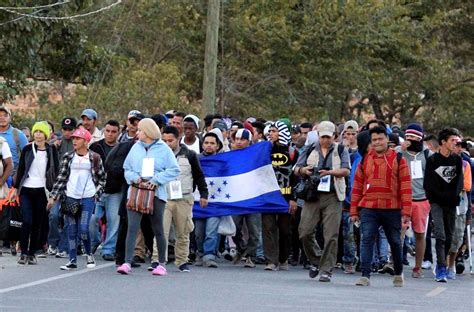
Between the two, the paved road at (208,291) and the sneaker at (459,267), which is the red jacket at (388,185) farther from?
the sneaker at (459,267)

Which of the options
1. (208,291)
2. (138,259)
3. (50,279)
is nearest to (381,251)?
(138,259)

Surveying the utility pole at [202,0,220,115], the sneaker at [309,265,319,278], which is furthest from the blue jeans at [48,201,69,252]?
the utility pole at [202,0,220,115]

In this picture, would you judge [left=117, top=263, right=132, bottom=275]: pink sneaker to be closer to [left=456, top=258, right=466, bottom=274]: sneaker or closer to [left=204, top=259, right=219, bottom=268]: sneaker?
[left=204, top=259, right=219, bottom=268]: sneaker

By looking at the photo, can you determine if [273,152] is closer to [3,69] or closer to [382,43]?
[3,69]

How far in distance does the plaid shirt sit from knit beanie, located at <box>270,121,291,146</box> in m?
A: 2.66

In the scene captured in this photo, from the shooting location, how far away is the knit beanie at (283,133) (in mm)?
18625

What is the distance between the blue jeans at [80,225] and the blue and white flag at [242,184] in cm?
233

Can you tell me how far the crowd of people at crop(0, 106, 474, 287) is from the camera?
1623cm

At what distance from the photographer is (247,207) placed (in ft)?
62.4

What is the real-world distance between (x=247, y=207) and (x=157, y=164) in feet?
9.84

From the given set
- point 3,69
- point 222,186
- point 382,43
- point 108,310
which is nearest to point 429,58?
point 382,43

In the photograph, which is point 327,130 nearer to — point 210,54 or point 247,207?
point 247,207

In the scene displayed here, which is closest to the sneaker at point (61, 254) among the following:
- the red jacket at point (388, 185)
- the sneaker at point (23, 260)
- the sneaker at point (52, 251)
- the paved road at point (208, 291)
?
→ the sneaker at point (52, 251)

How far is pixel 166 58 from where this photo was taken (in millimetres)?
40000
